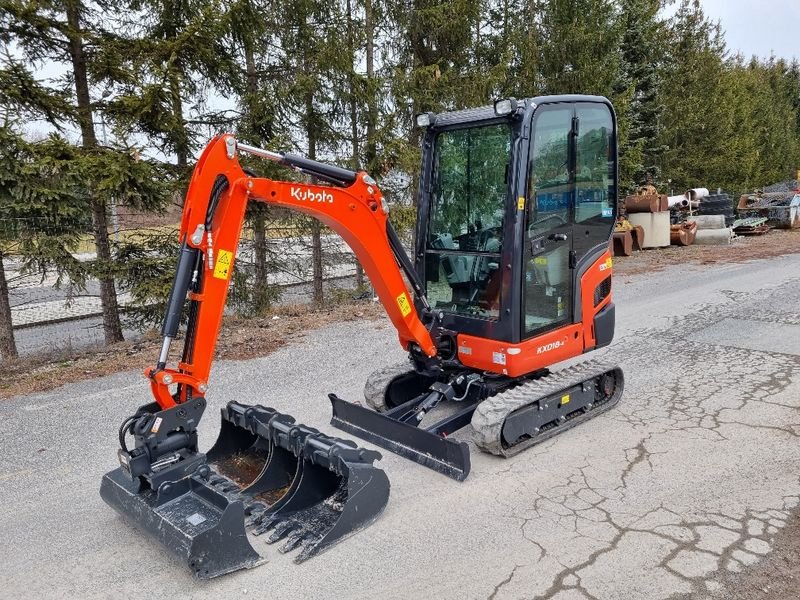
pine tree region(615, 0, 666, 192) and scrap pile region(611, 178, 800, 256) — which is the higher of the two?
pine tree region(615, 0, 666, 192)

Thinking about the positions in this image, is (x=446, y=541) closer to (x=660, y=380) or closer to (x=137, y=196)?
(x=660, y=380)

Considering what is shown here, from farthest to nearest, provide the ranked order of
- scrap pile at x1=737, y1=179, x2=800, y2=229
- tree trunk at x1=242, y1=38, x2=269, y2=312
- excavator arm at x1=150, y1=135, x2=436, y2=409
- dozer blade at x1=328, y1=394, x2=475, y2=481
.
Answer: scrap pile at x1=737, y1=179, x2=800, y2=229 < tree trunk at x1=242, y1=38, x2=269, y2=312 < dozer blade at x1=328, y1=394, x2=475, y2=481 < excavator arm at x1=150, y1=135, x2=436, y2=409

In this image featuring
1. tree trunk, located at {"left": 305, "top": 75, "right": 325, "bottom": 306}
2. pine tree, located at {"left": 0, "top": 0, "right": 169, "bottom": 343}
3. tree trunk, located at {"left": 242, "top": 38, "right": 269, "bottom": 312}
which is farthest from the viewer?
tree trunk, located at {"left": 305, "top": 75, "right": 325, "bottom": 306}

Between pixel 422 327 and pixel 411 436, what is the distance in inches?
34.6

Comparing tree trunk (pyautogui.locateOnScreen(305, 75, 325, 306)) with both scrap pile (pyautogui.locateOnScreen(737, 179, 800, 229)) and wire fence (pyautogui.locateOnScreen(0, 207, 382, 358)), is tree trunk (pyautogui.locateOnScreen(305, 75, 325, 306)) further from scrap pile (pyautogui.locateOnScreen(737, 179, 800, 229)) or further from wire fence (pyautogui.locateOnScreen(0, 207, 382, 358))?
scrap pile (pyautogui.locateOnScreen(737, 179, 800, 229))

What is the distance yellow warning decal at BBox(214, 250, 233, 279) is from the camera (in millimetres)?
3553

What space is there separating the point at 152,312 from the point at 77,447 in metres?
4.93

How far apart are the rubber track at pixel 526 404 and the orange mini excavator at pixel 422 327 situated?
0.02 metres

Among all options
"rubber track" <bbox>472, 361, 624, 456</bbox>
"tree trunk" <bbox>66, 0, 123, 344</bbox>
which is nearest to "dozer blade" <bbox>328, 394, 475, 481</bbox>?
"rubber track" <bbox>472, 361, 624, 456</bbox>

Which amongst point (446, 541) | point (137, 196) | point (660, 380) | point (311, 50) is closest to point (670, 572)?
point (446, 541)

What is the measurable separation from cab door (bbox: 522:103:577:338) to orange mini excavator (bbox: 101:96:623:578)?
0.02 meters

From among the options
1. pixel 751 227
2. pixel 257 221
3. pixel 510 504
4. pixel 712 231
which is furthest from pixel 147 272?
pixel 751 227

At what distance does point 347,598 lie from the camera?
3037mm

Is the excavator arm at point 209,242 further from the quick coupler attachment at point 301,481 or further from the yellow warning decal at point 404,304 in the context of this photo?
the yellow warning decal at point 404,304
